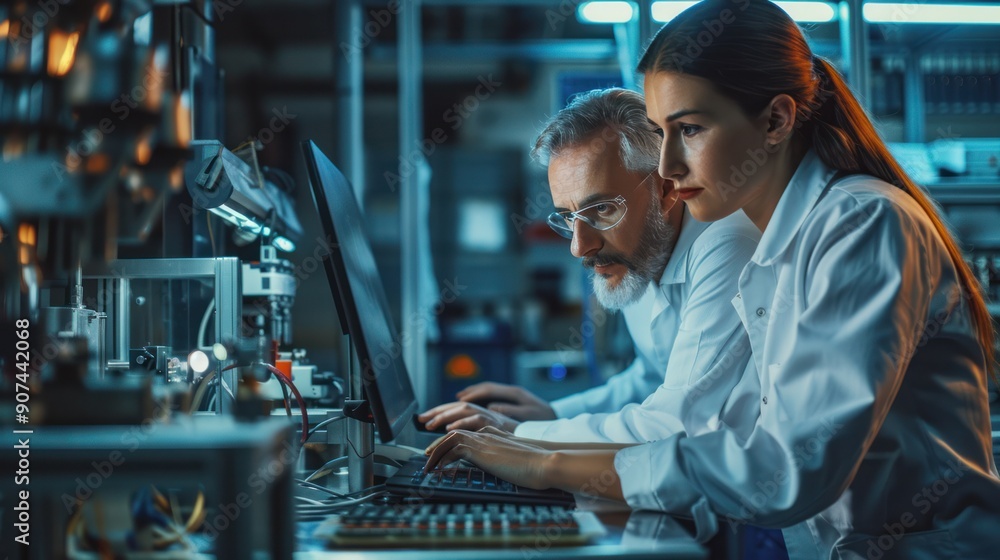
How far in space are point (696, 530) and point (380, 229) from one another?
14.1 feet

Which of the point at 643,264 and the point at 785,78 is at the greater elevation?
the point at 785,78

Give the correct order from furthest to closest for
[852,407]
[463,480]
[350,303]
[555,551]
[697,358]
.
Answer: [697,358], [463,480], [350,303], [852,407], [555,551]

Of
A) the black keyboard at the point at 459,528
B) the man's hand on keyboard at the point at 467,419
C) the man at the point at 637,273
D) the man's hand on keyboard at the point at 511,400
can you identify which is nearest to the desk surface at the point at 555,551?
the black keyboard at the point at 459,528

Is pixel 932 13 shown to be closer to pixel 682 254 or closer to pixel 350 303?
pixel 682 254

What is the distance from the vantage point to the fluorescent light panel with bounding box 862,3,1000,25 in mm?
3016

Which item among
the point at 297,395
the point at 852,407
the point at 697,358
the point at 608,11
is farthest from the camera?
the point at 608,11

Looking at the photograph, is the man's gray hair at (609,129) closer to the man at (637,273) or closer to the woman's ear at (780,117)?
the man at (637,273)

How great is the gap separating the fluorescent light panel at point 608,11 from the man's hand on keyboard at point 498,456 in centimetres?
251

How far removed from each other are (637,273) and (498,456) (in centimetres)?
74

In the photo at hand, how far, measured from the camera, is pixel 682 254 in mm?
1588

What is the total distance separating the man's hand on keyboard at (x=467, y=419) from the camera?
138 centimetres

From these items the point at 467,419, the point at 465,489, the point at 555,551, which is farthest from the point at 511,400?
the point at 555,551

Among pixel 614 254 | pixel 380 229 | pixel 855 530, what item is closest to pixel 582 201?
pixel 614 254

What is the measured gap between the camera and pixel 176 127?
3.01 ft
